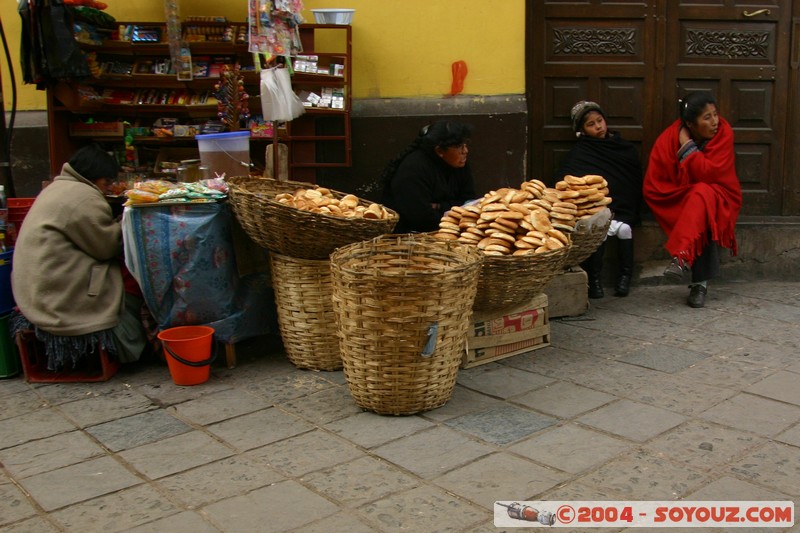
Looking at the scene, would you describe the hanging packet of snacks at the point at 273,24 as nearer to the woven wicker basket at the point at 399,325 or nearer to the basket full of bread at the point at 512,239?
the basket full of bread at the point at 512,239

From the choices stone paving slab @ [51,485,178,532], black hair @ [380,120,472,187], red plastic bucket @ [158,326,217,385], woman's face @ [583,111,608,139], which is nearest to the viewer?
stone paving slab @ [51,485,178,532]

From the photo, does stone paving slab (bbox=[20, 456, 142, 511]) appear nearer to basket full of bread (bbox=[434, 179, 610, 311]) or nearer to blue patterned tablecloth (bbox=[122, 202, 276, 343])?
blue patterned tablecloth (bbox=[122, 202, 276, 343])

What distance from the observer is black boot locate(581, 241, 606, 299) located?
601cm

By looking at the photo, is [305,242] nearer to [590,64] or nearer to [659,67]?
[590,64]

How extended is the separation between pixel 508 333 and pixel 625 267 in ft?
5.58

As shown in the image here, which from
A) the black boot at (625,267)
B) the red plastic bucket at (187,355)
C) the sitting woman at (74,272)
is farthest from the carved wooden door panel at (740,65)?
the sitting woman at (74,272)

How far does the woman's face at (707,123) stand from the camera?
5.80 meters

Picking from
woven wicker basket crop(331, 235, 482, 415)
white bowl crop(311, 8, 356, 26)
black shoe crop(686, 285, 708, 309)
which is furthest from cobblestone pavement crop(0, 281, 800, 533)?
white bowl crop(311, 8, 356, 26)

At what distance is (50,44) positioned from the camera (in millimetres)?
5301

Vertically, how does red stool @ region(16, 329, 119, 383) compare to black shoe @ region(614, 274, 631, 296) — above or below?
below

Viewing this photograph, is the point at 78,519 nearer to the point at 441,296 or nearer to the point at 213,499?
the point at 213,499

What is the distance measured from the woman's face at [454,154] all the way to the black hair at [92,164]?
200 centimetres

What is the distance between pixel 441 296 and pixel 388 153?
2651 mm

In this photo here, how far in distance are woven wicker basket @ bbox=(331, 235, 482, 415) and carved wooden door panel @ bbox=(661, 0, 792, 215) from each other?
3.24m
